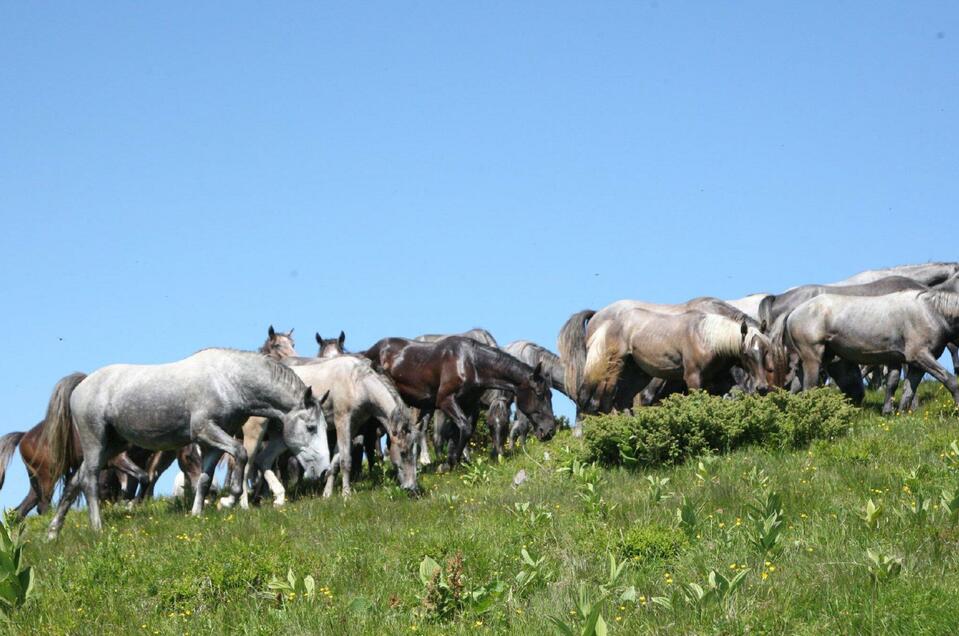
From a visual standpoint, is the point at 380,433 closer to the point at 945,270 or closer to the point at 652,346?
the point at 652,346

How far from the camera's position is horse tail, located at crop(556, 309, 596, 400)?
78.8ft

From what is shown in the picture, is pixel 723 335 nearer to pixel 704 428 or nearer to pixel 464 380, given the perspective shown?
pixel 464 380

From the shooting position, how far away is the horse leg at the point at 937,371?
731 inches

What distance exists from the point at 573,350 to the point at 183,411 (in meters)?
9.55

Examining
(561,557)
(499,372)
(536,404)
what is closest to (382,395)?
(499,372)

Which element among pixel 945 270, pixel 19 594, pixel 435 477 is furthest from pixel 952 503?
pixel 945 270

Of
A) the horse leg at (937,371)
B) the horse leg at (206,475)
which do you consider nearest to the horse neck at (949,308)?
the horse leg at (937,371)

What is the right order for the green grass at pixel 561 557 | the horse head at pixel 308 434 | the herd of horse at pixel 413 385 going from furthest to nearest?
the horse head at pixel 308 434, the herd of horse at pixel 413 385, the green grass at pixel 561 557

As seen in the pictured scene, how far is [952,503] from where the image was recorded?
970 centimetres

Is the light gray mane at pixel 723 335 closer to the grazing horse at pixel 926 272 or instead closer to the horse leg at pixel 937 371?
the horse leg at pixel 937 371

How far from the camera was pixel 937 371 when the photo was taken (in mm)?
18859

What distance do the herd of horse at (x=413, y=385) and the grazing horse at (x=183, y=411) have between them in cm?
2

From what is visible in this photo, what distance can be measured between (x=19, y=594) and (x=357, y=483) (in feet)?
33.4

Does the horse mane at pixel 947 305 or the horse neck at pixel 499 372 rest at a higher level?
the horse mane at pixel 947 305
